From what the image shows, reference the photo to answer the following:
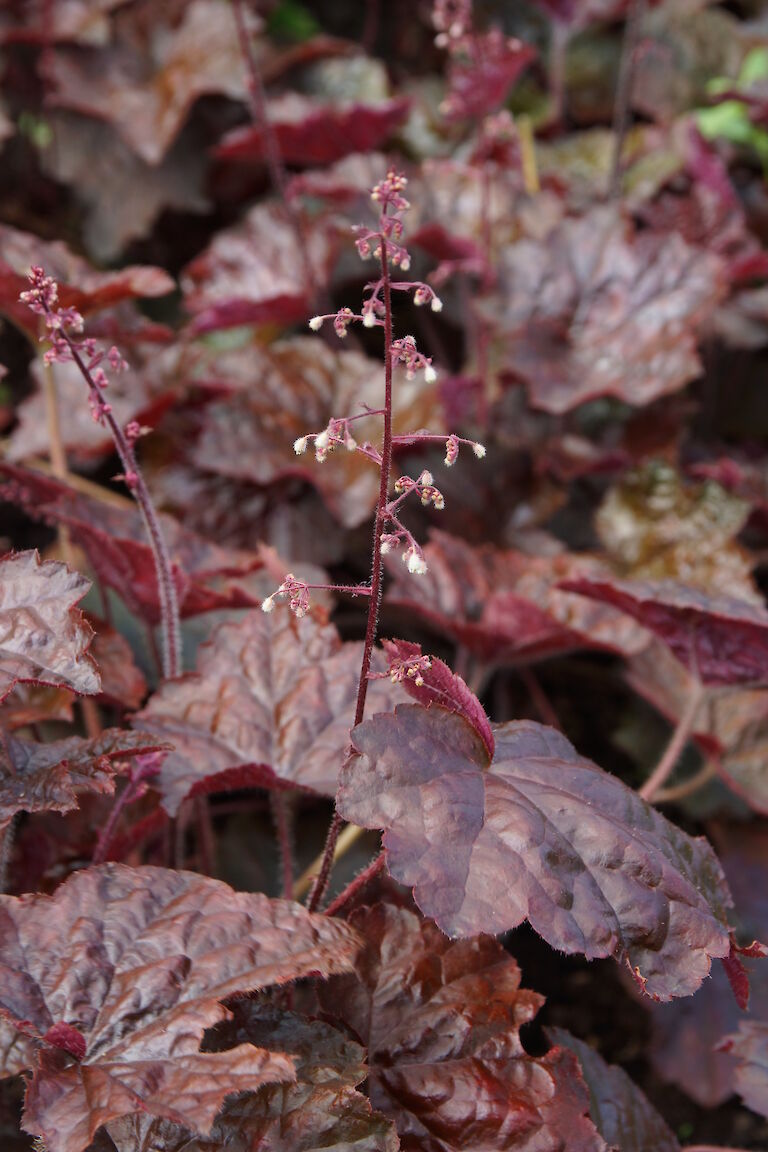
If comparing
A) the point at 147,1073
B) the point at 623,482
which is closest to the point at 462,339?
the point at 623,482

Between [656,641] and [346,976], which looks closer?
[346,976]

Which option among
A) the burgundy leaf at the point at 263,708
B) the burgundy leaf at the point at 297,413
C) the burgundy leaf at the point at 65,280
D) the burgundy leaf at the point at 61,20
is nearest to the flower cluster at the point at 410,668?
the burgundy leaf at the point at 263,708

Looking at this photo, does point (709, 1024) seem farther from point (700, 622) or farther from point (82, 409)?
point (82, 409)

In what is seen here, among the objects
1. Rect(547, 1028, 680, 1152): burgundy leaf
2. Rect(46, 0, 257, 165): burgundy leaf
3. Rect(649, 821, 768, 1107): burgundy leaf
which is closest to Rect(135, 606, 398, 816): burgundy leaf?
Rect(547, 1028, 680, 1152): burgundy leaf

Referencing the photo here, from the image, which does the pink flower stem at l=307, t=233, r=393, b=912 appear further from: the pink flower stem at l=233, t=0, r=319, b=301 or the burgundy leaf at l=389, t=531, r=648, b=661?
the pink flower stem at l=233, t=0, r=319, b=301

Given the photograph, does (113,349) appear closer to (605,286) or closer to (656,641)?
(656,641)

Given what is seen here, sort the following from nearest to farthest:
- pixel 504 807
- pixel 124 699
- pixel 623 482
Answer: pixel 504 807
pixel 124 699
pixel 623 482

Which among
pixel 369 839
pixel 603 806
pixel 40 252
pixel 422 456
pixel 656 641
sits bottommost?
pixel 369 839
